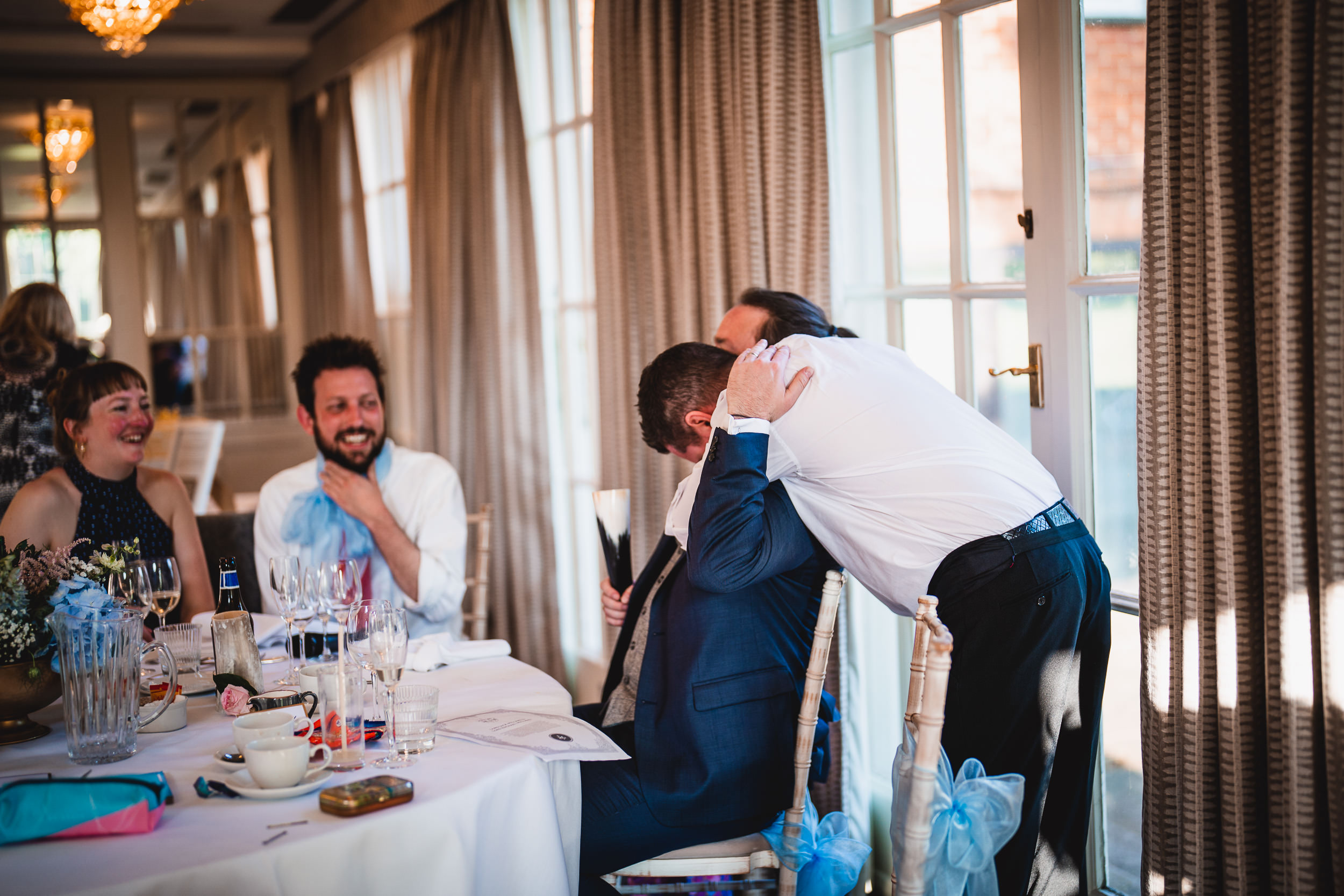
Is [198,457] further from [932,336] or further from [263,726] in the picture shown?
[263,726]

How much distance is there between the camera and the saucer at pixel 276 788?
140cm

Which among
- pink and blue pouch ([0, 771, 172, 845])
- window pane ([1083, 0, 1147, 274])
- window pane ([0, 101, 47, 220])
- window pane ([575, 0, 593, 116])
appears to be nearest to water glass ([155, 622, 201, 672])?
pink and blue pouch ([0, 771, 172, 845])

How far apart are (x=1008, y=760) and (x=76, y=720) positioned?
1401 millimetres

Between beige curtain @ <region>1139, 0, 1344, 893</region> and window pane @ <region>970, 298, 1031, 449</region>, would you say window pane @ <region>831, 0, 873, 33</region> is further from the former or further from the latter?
beige curtain @ <region>1139, 0, 1344, 893</region>

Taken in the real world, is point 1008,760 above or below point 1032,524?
below

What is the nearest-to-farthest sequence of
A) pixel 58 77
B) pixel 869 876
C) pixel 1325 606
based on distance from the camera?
pixel 1325 606
pixel 869 876
pixel 58 77

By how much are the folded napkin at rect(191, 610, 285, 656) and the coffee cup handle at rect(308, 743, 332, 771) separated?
623mm

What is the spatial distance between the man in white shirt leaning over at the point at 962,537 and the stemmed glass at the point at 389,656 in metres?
0.51

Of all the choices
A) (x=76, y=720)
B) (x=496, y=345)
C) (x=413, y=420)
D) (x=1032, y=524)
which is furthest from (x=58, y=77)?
(x=1032, y=524)

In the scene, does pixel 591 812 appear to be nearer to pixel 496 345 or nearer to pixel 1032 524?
pixel 1032 524

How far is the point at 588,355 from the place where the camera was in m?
3.93

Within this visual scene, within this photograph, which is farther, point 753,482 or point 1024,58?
point 1024,58

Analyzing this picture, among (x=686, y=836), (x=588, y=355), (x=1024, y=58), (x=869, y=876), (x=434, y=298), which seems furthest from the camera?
(x=434, y=298)

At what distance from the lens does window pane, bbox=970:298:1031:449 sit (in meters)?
2.34
